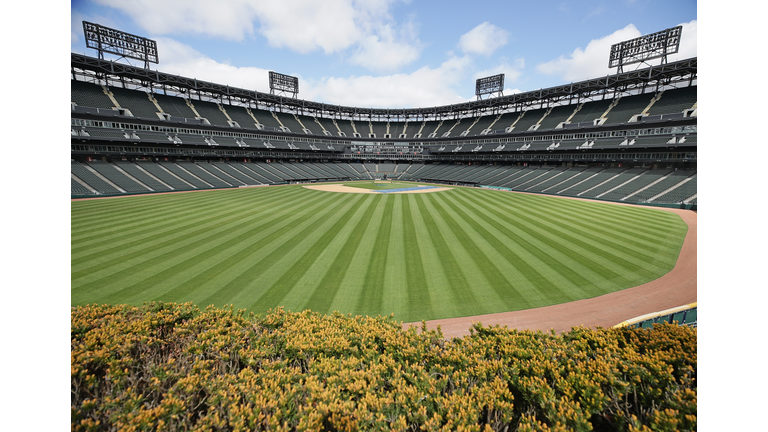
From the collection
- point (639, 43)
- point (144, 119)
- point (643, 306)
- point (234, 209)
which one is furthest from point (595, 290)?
point (144, 119)

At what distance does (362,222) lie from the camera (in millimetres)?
24594

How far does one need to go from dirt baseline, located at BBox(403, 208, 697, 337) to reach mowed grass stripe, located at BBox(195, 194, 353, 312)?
7.50 m

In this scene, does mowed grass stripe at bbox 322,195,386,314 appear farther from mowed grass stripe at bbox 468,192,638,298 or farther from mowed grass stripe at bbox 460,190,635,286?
mowed grass stripe at bbox 460,190,635,286

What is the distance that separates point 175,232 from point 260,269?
11.6 m

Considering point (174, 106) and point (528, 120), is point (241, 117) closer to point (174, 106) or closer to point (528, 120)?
point (174, 106)

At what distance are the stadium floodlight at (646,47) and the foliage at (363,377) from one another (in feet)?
253

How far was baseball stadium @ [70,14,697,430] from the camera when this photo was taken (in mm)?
4547

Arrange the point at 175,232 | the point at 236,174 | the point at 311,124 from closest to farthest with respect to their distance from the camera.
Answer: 1. the point at 175,232
2. the point at 236,174
3. the point at 311,124

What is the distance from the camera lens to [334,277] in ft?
44.3

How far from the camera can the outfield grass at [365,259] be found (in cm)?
1170

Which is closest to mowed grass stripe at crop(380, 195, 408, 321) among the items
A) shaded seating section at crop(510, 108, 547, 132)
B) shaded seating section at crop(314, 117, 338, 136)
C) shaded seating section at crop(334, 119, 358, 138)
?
shaded seating section at crop(510, 108, 547, 132)

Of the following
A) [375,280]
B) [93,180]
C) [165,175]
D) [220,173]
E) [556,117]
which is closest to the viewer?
[375,280]

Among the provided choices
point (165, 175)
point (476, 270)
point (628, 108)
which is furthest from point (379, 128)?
point (476, 270)

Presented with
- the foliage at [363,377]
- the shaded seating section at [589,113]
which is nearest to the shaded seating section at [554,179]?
the shaded seating section at [589,113]
